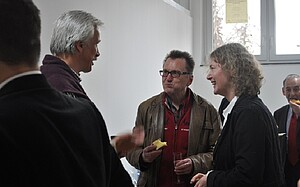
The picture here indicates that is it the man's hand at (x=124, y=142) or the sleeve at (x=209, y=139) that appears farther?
the sleeve at (x=209, y=139)

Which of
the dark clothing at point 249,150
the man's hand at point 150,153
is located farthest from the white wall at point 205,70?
the dark clothing at point 249,150

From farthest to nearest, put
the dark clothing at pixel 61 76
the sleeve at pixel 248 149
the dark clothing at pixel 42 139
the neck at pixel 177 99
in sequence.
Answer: the neck at pixel 177 99 → the sleeve at pixel 248 149 → the dark clothing at pixel 61 76 → the dark clothing at pixel 42 139

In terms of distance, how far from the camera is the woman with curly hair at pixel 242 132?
1875 millimetres

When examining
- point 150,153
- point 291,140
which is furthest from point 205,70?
point 150,153

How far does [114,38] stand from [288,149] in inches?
68.6

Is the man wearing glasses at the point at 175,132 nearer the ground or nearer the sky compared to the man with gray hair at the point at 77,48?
nearer the ground

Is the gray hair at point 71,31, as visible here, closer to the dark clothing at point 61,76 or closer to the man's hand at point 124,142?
the dark clothing at point 61,76

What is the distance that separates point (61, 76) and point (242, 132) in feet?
2.74

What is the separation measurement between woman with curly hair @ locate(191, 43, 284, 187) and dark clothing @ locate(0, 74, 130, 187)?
39.9 inches

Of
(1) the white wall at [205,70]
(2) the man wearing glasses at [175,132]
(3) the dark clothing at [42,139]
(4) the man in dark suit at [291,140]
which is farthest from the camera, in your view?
(1) the white wall at [205,70]

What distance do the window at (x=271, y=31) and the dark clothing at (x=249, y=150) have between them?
3.42 m

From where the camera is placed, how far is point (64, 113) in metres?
0.96

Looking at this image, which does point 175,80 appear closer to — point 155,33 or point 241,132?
point 241,132

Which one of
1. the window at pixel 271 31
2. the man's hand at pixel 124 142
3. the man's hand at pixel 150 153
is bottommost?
the man's hand at pixel 150 153
